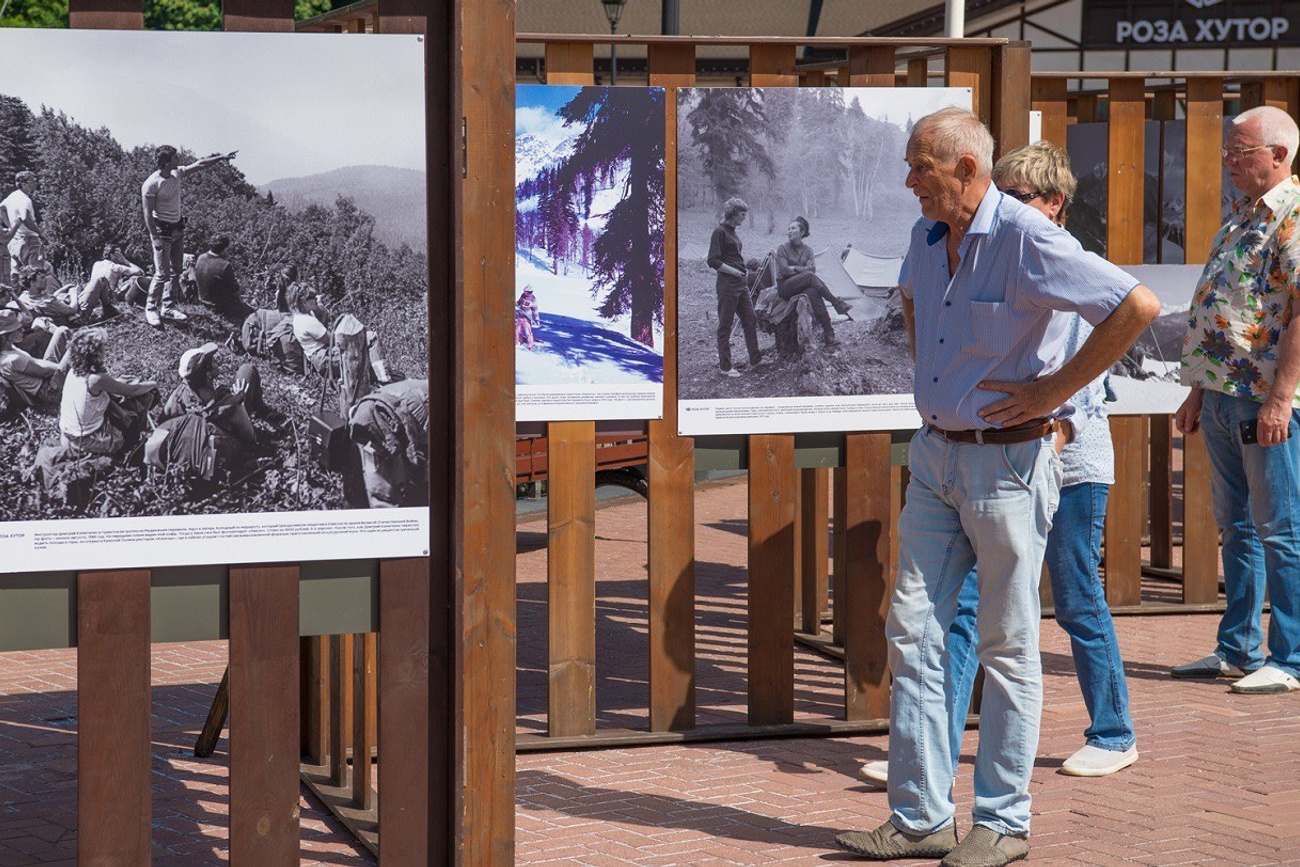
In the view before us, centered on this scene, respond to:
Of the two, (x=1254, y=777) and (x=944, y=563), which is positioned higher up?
(x=944, y=563)

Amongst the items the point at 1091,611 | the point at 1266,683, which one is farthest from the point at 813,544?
the point at 1091,611

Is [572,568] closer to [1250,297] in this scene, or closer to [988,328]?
[988,328]

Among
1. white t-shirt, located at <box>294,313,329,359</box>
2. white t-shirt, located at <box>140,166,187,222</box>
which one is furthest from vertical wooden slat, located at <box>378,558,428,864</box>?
white t-shirt, located at <box>140,166,187,222</box>

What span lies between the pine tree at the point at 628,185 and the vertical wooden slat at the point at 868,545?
2.90ft

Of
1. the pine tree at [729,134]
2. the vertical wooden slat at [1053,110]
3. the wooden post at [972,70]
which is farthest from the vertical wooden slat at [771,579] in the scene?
the vertical wooden slat at [1053,110]

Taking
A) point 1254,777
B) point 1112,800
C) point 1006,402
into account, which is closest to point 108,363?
point 1006,402

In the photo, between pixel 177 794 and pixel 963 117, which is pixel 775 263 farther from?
pixel 177 794

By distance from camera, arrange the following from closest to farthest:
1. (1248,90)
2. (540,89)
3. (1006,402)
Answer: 1. (1006,402)
2. (540,89)
3. (1248,90)

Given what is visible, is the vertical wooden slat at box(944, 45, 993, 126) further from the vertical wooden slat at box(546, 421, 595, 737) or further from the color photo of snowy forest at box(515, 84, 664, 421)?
the vertical wooden slat at box(546, 421, 595, 737)

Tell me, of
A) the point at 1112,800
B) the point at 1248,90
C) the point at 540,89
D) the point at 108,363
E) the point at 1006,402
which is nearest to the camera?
the point at 108,363

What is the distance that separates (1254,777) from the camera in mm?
5488

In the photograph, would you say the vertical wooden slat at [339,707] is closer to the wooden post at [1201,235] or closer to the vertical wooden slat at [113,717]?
the vertical wooden slat at [113,717]

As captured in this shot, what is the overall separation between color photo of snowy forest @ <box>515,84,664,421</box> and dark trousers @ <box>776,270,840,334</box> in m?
0.45

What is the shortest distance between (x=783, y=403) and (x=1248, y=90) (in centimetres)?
383
